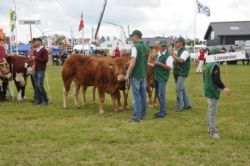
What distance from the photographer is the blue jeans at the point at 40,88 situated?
41.4 ft

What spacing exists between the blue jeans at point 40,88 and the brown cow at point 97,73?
2.62 ft

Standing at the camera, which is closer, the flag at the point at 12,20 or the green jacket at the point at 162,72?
the green jacket at the point at 162,72

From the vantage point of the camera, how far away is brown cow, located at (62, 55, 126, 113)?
11057 millimetres

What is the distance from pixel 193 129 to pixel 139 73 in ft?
6.07

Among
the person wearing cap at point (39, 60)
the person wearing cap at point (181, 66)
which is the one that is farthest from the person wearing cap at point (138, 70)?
the person wearing cap at point (39, 60)

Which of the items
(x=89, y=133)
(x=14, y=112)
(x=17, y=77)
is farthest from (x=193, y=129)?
(x=17, y=77)

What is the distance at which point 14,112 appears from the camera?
1162cm

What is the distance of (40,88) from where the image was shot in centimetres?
1284

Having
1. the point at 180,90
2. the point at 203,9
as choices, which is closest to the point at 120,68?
the point at 180,90

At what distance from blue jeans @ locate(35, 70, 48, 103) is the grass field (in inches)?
31.7

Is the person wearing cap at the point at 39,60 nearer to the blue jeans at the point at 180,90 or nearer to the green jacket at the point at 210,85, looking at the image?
the blue jeans at the point at 180,90

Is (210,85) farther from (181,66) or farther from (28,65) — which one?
(28,65)

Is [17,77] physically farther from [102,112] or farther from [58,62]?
[58,62]

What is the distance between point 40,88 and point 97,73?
7.78 feet
